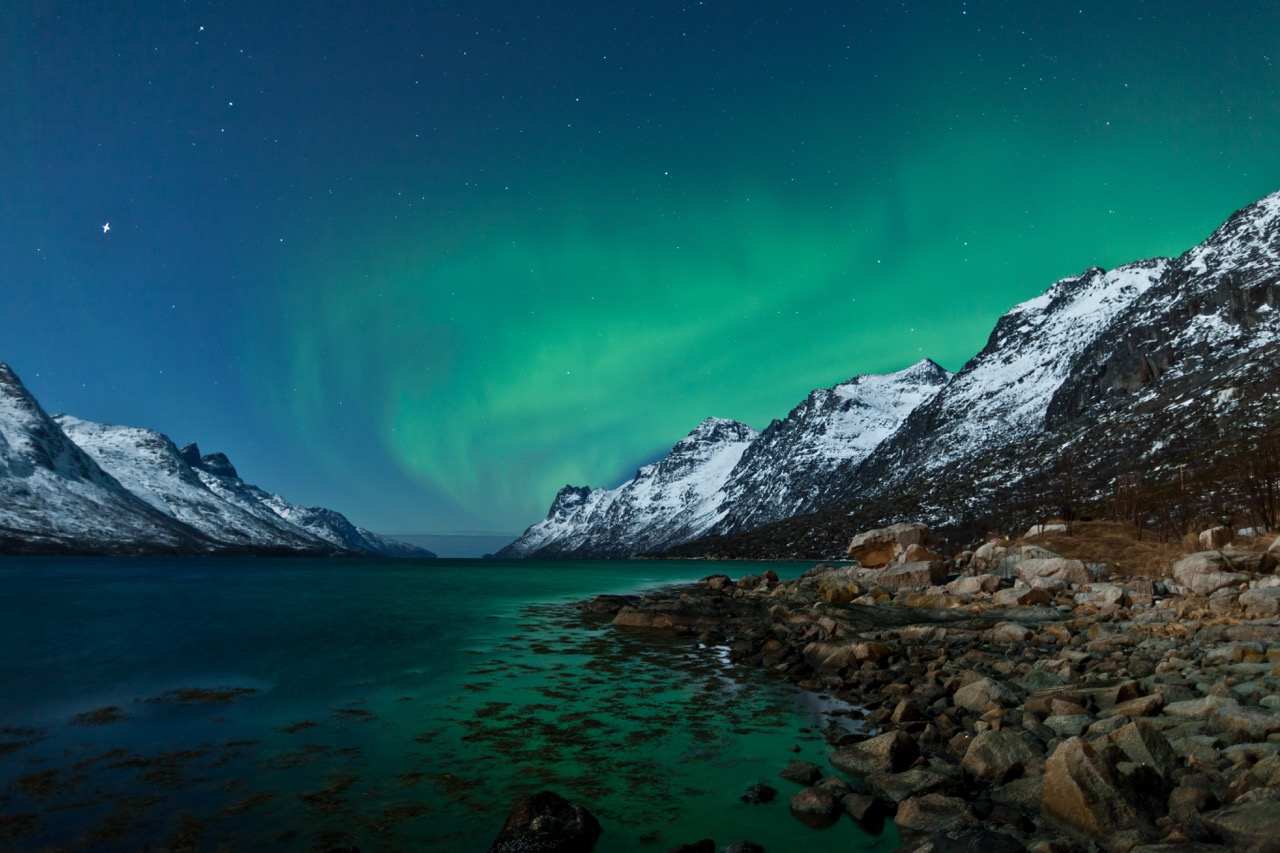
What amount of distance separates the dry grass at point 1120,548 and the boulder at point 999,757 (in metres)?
33.6

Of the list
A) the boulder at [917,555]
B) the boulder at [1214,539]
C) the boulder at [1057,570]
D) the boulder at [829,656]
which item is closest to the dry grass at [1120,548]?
the boulder at [1214,539]

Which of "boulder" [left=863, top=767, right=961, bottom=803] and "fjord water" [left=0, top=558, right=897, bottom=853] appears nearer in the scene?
"fjord water" [left=0, top=558, right=897, bottom=853]

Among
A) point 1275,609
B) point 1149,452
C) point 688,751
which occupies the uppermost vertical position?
point 1149,452

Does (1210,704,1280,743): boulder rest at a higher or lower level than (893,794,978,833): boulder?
higher

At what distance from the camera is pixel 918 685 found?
20.5 metres

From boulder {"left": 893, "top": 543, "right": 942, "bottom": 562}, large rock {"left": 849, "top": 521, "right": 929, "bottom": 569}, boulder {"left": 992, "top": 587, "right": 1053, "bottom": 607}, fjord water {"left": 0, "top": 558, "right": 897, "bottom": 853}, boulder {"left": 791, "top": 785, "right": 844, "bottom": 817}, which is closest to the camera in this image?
fjord water {"left": 0, "top": 558, "right": 897, "bottom": 853}

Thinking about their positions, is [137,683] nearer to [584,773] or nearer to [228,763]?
[228,763]

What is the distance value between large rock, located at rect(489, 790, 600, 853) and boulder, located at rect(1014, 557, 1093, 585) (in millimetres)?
36641

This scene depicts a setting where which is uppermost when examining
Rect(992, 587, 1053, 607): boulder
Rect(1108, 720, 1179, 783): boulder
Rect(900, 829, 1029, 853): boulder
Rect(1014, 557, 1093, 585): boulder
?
Rect(1014, 557, 1093, 585): boulder

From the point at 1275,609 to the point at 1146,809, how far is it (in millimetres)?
20907

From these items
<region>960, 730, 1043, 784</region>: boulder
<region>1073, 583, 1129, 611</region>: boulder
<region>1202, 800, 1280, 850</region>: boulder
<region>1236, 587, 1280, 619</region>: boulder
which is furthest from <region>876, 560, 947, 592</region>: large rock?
<region>1202, 800, 1280, 850</region>: boulder

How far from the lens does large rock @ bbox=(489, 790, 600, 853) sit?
10773mm

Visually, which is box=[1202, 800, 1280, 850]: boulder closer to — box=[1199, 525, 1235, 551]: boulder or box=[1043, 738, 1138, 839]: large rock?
box=[1043, 738, 1138, 839]: large rock

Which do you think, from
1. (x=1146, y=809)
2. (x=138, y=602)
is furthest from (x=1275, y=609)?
(x=138, y=602)
